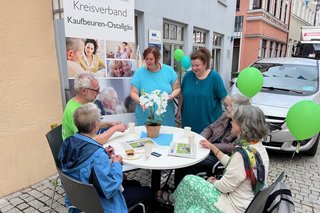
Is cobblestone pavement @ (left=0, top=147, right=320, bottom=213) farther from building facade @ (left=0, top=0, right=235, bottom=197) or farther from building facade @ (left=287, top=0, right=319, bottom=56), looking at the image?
building facade @ (left=287, top=0, right=319, bottom=56)

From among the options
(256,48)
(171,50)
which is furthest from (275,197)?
(256,48)

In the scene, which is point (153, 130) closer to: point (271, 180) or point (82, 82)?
point (82, 82)

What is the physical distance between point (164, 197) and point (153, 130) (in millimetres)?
710

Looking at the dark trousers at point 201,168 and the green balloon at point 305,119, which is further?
the dark trousers at point 201,168

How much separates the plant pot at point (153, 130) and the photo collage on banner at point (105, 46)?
1.04 m

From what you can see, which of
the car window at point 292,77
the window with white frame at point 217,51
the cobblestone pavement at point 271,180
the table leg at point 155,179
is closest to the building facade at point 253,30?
the window with white frame at point 217,51

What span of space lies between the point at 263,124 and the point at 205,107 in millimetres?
1299

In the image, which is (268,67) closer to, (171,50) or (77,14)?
(171,50)

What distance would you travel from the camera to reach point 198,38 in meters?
8.05

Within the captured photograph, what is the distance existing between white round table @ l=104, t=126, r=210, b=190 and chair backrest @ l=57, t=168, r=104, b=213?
1.61 ft

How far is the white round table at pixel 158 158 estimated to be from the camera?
6.04 feet

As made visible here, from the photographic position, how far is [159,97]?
2.17m

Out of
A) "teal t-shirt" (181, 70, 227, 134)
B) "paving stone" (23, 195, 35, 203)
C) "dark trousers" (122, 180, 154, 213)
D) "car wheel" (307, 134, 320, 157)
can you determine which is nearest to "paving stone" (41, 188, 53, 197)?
"paving stone" (23, 195, 35, 203)

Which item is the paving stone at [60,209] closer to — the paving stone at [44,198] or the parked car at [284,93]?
the paving stone at [44,198]
